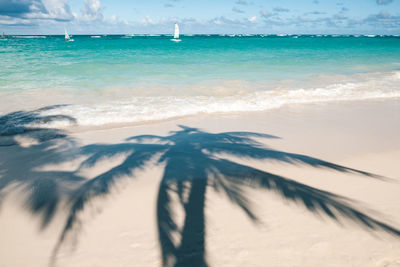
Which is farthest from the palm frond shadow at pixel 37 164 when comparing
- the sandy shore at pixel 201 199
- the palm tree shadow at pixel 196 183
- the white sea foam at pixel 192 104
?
the white sea foam at pixel 192 104

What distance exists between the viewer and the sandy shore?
2.81m

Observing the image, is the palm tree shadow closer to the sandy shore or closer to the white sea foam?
the sandy shore

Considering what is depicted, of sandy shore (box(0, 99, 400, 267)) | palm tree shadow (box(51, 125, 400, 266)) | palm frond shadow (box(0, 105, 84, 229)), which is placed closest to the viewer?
sandy shore (box(0, 99, 400, 267))

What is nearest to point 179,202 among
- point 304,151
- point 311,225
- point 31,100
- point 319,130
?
point 311,225

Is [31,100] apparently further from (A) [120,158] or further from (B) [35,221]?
(B) [35,221]

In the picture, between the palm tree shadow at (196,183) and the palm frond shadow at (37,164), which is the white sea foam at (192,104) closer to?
the palm frond shadow at (37,164)

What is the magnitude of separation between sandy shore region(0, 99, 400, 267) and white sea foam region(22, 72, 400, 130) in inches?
79.3

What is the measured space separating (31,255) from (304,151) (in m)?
5.27

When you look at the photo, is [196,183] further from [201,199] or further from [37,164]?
[37,164]

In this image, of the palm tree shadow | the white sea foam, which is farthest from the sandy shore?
the white sea foam

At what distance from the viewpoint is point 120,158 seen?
529 cm

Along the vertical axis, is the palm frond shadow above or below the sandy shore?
below

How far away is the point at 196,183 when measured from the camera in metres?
4.26

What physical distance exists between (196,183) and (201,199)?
0.52 metres
